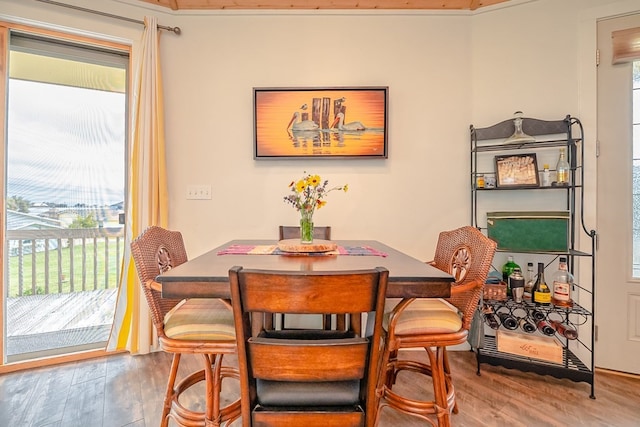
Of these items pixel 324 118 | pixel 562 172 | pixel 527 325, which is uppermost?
pixel 324 118

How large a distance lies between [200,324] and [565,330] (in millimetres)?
2126

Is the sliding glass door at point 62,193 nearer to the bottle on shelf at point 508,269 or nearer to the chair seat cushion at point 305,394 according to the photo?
the chair seat cushion at point 305,394

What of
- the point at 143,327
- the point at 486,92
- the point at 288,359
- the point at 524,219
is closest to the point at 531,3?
the point at 486,92

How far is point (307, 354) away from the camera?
0.83 metres

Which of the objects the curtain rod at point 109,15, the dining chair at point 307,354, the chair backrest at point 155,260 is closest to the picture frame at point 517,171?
the dining chair at point 307,354

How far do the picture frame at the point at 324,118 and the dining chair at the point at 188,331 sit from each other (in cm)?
129

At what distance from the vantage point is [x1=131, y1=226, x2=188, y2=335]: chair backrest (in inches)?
48.2

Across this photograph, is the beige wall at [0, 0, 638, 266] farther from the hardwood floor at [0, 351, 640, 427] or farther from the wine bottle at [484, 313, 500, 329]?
the hardwood floor at [0, 351, 640, 427]

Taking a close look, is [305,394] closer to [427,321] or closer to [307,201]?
[427,321]

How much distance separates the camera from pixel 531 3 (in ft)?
7.18

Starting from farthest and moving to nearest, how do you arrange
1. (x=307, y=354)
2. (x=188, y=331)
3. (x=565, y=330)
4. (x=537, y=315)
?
(x=537, y=315), (x=565, y=330), (x=188, y=331), (x=307, y=354)

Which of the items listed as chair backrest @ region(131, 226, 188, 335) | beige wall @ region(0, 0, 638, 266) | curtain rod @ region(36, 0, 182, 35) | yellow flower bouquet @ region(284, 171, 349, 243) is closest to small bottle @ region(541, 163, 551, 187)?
beige wall @ region(0, 0, 638, 266)

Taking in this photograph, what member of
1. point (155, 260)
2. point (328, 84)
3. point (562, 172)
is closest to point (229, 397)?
point (155, 260)

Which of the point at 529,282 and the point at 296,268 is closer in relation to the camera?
the point at 296,268
